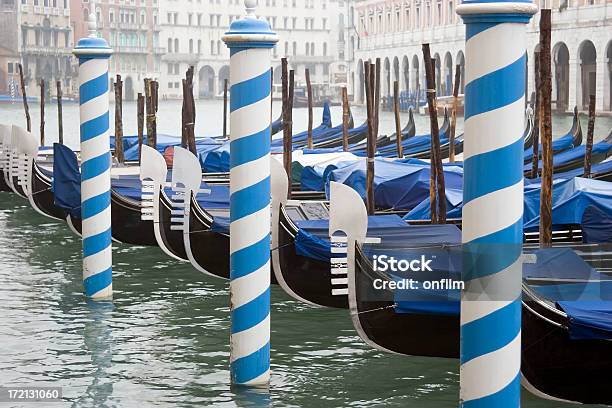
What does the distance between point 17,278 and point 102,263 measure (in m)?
1.33

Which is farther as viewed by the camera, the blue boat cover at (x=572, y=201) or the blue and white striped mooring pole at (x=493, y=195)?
the blue boat cover at (x=572, y=201)

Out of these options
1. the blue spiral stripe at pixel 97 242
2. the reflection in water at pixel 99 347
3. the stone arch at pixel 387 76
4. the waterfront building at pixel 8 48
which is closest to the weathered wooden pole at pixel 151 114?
the reflection in water at pixel 99 347

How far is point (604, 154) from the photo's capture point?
755cm

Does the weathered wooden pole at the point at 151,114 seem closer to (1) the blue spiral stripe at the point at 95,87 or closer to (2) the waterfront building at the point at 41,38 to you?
(1) the blue spiral stripe at the point at 95,87

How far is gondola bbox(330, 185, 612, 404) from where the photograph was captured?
271cm

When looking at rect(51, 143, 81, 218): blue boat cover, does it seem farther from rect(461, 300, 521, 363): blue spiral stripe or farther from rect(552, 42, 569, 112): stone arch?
rect(552, 42, 569, 112): stone arch

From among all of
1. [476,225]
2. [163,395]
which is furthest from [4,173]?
[476,225]

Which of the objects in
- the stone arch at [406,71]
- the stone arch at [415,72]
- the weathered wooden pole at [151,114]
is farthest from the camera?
the stone arch at [406,71]

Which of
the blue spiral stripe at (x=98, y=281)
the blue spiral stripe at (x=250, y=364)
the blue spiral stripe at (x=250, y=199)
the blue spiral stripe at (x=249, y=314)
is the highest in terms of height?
the blue spiral stripe at (x=250, y=199)

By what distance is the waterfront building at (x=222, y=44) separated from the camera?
44.0 metres

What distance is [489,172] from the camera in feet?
5.54

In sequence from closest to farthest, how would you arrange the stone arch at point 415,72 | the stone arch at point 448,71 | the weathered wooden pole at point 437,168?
the weathered wooden pole at point 437,168 → the stone arch at point 448,71 → the stone arch at point 415,72

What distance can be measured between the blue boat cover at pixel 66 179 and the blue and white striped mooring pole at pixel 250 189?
116 inches

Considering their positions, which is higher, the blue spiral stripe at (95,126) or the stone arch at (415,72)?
the blue spiral stripe at (95,126)
